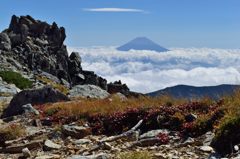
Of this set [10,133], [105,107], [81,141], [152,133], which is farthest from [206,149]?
[105,107]

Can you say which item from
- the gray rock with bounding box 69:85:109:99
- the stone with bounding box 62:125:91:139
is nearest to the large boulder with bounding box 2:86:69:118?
the gray rock with bounding box 69:85:109:99

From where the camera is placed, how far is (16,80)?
7188 centimetres

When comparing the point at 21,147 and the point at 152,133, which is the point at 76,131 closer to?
the point at 21,147

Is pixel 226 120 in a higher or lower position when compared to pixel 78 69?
lower

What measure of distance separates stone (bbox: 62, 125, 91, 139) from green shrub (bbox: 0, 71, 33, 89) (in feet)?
169

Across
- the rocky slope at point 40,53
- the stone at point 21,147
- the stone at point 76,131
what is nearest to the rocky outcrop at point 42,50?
the rocky slope at point 40,53

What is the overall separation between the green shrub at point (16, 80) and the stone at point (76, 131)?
51.6m

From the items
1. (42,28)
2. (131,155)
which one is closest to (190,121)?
(131,155)

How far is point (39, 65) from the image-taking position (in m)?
103

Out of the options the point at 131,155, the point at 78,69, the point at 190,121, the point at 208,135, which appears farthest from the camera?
the point at 78,69

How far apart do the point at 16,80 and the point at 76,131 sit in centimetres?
5587

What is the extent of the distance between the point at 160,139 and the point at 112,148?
5.09 feet

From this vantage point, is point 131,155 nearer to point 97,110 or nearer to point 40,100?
point 97,110

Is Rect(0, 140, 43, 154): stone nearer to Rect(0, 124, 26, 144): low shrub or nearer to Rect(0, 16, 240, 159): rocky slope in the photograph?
Rect(0, 16, 240, 159): rocky slope
